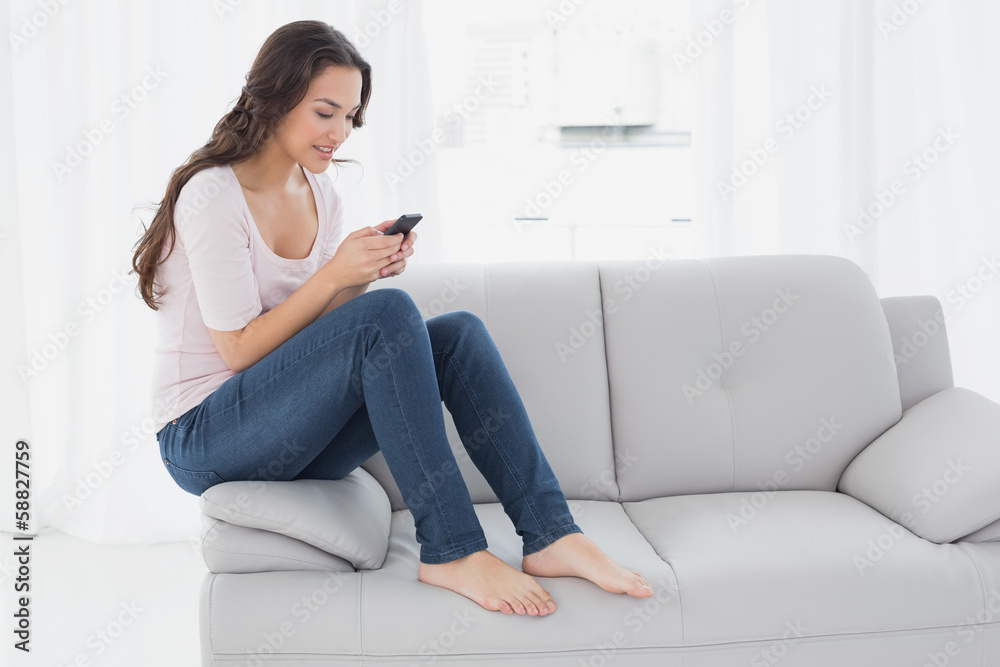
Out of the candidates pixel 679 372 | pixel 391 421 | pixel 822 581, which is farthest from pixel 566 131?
pixel 822 581

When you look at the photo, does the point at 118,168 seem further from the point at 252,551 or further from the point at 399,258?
the point at 252,551

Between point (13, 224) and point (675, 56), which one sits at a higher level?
point (675, 56)

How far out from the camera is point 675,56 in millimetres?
2498

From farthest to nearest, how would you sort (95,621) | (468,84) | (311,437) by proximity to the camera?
1. (468,84)
2. (95,621)
3. (311,437)

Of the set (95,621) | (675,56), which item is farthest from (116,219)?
(675,56)

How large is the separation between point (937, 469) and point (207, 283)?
132cm

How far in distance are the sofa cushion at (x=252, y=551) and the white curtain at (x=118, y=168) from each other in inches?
42.2

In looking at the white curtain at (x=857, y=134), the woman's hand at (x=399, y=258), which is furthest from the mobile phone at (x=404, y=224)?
the white curtain at (x=857, y=134)

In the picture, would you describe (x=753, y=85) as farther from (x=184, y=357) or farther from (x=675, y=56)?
(x=184, y=357)

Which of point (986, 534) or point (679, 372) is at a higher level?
point (679, 372)

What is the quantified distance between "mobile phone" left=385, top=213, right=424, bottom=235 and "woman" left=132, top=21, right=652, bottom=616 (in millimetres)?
29

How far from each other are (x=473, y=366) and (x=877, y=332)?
924 millimetres

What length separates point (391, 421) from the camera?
1.28 meters

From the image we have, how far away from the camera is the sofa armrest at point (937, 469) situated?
4.51 ft
